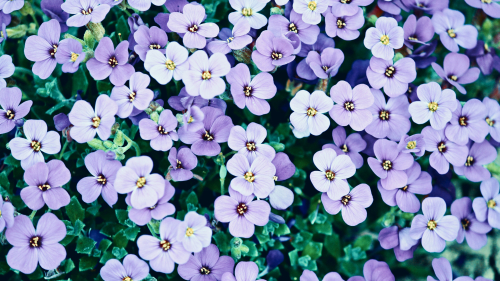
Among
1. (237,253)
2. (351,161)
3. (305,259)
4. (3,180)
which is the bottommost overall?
(305,259)

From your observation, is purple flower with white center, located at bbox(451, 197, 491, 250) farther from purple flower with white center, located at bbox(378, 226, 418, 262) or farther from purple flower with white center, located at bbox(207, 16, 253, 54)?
purple flower with white center, located at bbox(207, 16, 253, 54)

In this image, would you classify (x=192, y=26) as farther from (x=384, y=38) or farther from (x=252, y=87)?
(x=384, y=38)

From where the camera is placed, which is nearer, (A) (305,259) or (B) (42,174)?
(B) (42,174)

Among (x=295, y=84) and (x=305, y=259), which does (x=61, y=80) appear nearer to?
(x=295, y=84)

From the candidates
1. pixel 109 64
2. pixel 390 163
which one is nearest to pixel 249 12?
pixel 109 64

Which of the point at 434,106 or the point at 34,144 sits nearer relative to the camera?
the point at 34,144

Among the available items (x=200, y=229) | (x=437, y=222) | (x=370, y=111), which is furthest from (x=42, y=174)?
(x=437, y=222)
